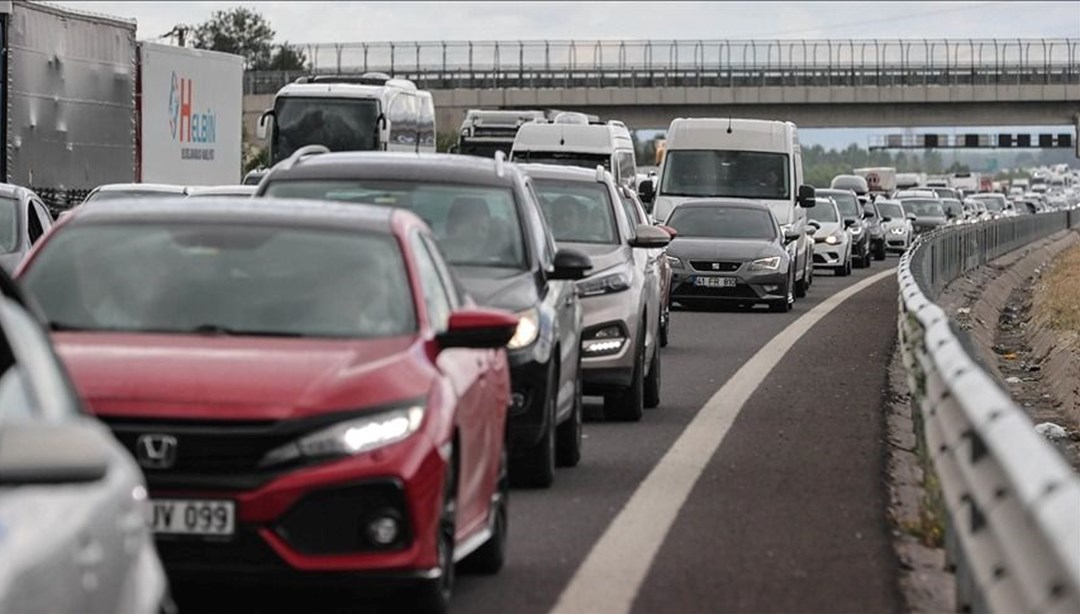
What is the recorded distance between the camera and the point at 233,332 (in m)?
9.26

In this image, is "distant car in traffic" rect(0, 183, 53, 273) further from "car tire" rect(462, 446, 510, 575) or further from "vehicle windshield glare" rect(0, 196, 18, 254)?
"car tire" rect(462, 446, 510, 575)

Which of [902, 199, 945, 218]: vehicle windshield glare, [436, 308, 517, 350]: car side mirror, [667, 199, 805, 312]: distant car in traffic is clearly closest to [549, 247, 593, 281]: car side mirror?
[436, 308, 517, 350]: car side mirror

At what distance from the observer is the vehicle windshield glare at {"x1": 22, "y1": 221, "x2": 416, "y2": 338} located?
9.41 meters

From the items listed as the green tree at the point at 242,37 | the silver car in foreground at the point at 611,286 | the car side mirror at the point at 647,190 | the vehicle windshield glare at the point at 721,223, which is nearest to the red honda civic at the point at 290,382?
the silver car in foreground at the point at 611,286

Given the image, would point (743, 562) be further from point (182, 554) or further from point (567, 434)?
point (567, 434)

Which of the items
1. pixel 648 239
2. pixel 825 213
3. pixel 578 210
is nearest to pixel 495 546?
pixel 648 239

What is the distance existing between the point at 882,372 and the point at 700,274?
36.0 feet

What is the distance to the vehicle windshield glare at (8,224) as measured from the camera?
66.9 ft

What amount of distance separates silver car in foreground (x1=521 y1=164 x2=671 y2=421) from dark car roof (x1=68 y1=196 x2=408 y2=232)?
6.75 meters

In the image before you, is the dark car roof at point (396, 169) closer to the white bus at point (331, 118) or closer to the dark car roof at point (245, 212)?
the dark car roof at point (245, 212)

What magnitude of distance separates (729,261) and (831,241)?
57.8 ft

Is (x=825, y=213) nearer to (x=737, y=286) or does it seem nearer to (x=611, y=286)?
(x=737, y=286)

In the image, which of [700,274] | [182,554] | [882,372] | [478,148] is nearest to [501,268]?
[182,554]

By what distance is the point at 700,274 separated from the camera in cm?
3456
